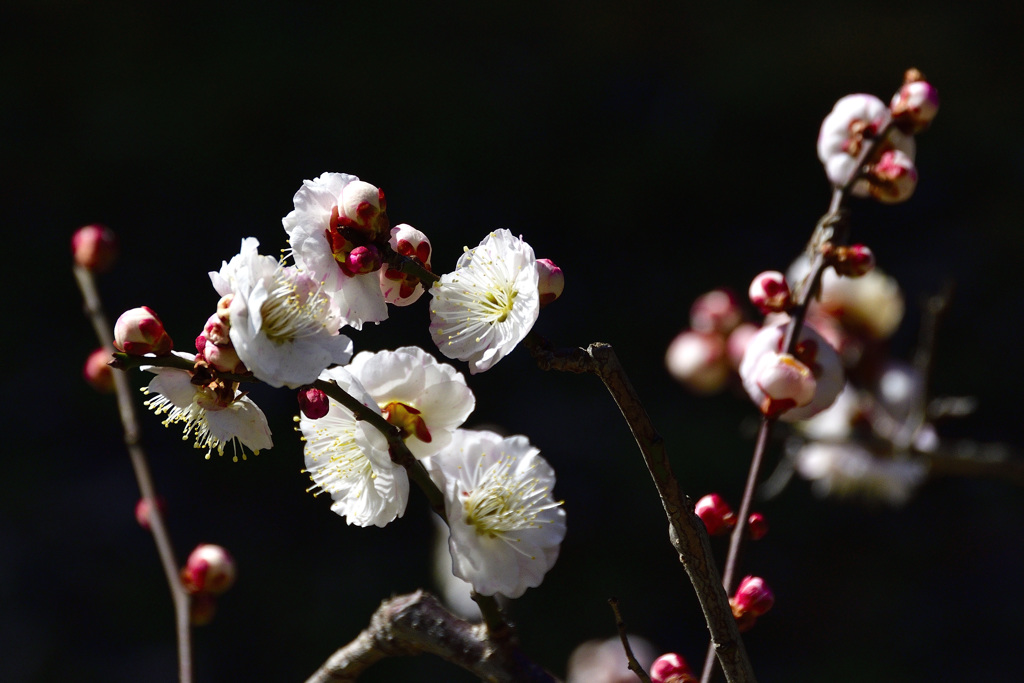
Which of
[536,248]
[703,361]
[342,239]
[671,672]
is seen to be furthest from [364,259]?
[536,248]

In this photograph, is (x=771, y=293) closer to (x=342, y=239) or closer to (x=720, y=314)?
(x=342, y=239)

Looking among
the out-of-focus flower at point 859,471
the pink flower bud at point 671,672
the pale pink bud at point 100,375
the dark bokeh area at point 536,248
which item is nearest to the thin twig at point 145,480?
the pale pink bud at point 100,375

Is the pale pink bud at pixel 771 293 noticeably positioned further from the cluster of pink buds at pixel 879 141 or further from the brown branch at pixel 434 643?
the brown branch at pixel 434 643

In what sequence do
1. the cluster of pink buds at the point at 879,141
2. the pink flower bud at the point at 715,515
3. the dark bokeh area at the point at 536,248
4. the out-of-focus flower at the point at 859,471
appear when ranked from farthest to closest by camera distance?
the dark bokeh area at the point at 536,248 < the out-of-focus flower at the point at 859,471 < the cluster of pink buds at the point at 879,141 < the pink flower bud at the point at 715,515

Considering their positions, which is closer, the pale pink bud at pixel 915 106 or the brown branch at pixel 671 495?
the brown branch at pixel 671 495

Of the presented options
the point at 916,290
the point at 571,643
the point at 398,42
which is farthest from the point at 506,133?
the point at 571,643

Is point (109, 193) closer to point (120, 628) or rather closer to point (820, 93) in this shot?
point (120, 628)
